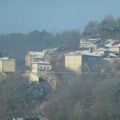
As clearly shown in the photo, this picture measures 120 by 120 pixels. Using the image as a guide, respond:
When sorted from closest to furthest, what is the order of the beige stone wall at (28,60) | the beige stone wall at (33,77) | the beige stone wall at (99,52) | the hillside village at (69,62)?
the beige stone wall at (33,77) < the hillside village at (69,62) < the beige stone wall at (99,52) < the beige stone wall at (28,60)

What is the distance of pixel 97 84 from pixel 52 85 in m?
1.23

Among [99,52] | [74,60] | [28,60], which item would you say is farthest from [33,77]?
[28,60]

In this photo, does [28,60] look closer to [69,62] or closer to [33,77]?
[69,62]

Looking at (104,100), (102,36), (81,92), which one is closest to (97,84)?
(81,92)

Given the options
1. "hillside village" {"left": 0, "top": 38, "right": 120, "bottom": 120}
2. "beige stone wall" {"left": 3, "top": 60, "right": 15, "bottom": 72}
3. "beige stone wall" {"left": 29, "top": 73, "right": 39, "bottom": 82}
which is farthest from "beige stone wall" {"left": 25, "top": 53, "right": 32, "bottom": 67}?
"beige stone wall" {"left": 29, "top": 73, "right": 39, "bottom": 82}

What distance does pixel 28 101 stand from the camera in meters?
8.99

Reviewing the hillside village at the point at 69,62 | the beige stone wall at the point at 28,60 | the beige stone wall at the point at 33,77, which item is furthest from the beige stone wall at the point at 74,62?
the beige stone wall at the point at 28,60

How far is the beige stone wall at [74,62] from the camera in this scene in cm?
1181

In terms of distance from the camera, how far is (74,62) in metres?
12.0

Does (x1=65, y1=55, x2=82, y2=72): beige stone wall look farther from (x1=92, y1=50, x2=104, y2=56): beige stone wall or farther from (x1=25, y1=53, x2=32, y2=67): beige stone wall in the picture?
(x1=25, y1=53, x2=32, y2=67): beige stone wall

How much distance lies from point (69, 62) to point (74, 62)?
245 mm

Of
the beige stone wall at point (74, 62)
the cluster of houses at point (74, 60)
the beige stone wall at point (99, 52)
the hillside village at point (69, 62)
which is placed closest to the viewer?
the hillside village at point (69, 62)

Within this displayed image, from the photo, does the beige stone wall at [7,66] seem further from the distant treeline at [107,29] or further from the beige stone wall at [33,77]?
the distant treeline at [107,29]

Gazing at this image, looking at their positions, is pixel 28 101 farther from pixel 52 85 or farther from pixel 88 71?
pixel 88 71
